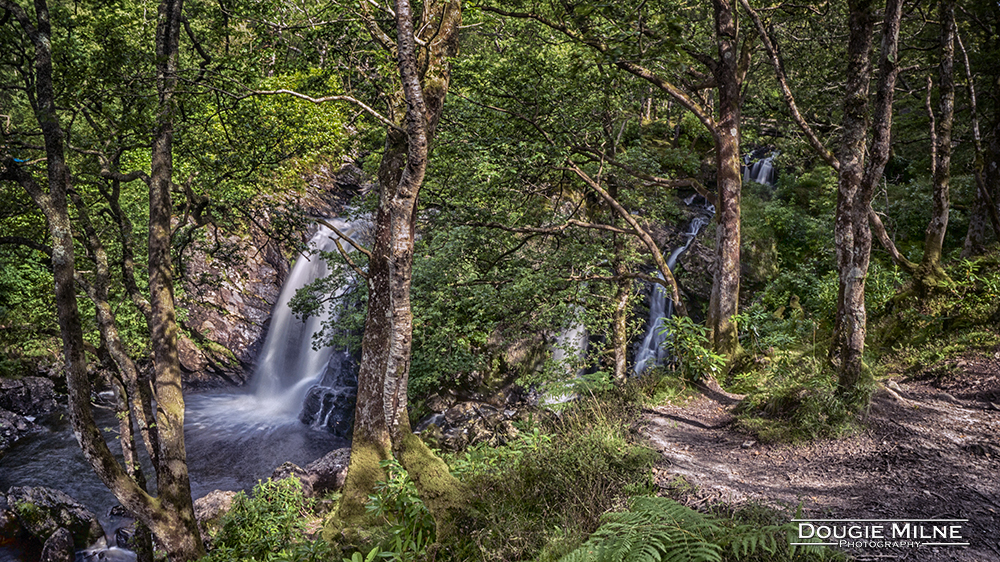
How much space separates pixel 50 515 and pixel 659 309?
598 inches

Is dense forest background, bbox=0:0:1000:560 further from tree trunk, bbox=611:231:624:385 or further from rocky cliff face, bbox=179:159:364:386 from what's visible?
rocky cliff face, bbox=179:159:364:386

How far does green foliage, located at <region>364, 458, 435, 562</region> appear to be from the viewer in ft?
13.3

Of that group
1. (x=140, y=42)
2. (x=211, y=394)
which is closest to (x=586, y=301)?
(x=140, y=42)

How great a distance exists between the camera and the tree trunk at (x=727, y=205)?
7.89m

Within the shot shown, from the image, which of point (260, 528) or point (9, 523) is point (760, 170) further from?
point (9, 523)

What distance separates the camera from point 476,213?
935cm

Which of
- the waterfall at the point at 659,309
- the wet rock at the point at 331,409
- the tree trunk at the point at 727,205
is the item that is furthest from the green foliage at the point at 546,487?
the wet rock at the point at 331,409

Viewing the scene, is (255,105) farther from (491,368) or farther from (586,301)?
(491,368)

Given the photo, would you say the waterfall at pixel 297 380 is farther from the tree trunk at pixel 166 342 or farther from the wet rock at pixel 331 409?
the tree trunk at pixel 166 342

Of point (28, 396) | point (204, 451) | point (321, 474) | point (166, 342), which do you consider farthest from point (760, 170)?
point (28, 396)

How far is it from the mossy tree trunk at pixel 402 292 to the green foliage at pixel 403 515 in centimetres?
13

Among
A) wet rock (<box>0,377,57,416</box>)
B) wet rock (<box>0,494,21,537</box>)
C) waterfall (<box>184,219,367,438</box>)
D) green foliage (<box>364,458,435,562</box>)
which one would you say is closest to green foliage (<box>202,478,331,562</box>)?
green foliage (<box>364,458,435,562</box>)

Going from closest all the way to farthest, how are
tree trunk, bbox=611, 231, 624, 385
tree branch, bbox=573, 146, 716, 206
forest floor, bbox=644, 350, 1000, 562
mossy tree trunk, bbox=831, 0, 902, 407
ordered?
forest floor, bbox=644, 350, 1000, 562
mossy tree trunk, bbox=831, 0, 902, 407
tree branch, bbox=573, 146, 716, 206
tree trunk, bbox=611, 231, 624, 385

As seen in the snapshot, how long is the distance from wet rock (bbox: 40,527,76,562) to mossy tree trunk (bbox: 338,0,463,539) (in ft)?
25.1
